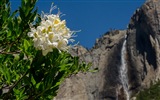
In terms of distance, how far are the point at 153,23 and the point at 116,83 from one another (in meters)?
18.5

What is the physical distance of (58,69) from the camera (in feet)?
16.0

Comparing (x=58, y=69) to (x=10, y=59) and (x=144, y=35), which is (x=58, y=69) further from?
(x=144, y=35)

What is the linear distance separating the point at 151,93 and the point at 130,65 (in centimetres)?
917

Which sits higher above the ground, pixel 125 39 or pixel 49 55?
pixel 125 39

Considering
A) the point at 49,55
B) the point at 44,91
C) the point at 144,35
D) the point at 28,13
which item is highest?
the point at 144,35

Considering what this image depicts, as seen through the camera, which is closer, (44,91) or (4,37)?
(44,91)

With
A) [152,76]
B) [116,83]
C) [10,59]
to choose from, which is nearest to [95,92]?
[116,83]

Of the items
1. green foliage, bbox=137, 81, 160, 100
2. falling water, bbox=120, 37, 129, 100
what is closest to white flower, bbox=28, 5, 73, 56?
green foliage, bbox=137, 81, 160, 100

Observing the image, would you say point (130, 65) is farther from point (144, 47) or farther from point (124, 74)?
point (144, 47)

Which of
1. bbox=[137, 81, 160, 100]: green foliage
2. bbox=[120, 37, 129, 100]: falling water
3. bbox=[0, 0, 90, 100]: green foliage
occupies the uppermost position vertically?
bbox=[120, 37, 129, 100]: falling water

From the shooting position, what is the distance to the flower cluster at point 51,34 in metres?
4.23

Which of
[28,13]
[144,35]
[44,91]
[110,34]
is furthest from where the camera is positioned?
[110,34]

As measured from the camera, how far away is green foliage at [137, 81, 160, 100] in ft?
297

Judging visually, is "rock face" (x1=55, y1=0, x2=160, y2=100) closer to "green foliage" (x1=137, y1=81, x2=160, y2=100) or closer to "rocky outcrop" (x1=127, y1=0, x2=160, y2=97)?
"rocky outcrop" (x1=127, y1=0, x2=160, y2=97)
